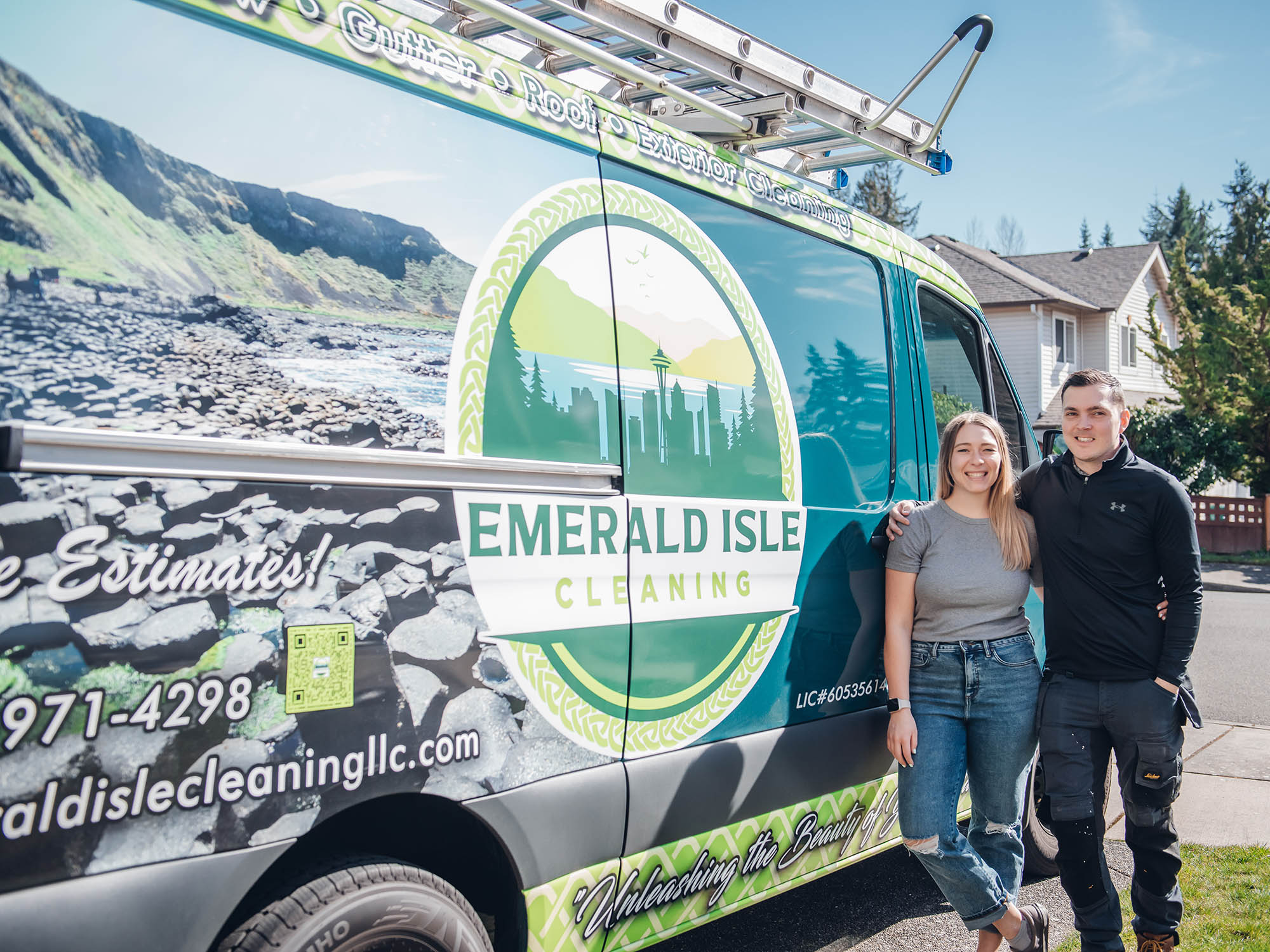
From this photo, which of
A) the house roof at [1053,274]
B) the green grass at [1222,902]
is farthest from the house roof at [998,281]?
the green grass at [1222,902]

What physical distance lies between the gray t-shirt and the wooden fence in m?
19.6

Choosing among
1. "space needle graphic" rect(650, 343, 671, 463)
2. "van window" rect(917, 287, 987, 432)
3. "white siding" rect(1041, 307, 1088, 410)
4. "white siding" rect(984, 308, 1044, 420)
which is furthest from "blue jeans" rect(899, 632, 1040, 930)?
"white siding" rect(1041, 307, 1088, 410)

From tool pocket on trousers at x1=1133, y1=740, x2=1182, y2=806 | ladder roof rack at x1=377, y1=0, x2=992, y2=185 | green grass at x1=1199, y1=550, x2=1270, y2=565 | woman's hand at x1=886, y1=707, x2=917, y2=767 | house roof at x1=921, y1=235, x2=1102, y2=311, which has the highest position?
house roof at x1=921, y1=235, x2=1102, y2=311

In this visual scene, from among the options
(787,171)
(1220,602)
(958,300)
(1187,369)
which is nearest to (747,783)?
(787,171)

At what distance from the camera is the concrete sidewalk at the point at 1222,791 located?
197 inches

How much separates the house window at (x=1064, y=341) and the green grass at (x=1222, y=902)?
94.7 feet

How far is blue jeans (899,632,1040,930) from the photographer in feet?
10.9

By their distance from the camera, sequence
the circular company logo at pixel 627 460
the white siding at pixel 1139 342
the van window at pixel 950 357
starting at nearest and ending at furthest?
the circular company logo at pixel 627 460 → the van window at pixel 950 357 → the white siding at pixel 1139 342

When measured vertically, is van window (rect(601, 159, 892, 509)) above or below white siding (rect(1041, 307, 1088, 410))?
below

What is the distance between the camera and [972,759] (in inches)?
138

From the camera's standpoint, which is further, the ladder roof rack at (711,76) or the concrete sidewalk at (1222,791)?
the concrete sidewalk at (1222,791)

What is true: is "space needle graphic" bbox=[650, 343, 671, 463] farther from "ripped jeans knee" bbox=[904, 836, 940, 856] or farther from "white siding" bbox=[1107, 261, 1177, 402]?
"white siding" bbox=[1107, 261, 1177, 402]

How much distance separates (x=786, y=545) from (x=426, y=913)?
151 centimetres

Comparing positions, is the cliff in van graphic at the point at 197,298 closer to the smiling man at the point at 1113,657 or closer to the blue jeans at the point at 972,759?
the blue jeans at the point at 972,759
